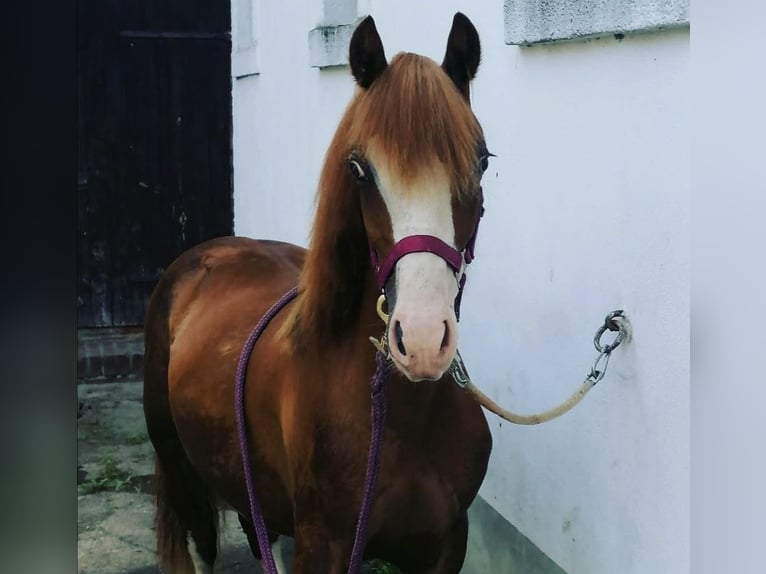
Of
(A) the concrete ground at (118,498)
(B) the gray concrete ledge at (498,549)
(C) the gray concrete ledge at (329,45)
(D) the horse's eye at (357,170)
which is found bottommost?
(A) the concrete ground at (118,498)

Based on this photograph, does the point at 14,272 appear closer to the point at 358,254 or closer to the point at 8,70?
the point at 8,70

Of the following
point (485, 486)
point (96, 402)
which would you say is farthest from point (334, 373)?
point (96, 402)

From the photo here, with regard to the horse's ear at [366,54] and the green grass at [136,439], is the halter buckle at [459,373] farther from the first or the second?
the green grass at [136,439]

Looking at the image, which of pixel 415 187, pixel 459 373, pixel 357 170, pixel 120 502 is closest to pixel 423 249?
pixel 415 187

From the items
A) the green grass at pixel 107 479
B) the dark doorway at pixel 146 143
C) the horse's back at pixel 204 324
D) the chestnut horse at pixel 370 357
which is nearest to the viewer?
the chestnut horse at pixel 370 357

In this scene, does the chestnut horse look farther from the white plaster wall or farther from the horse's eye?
the white plaster wall

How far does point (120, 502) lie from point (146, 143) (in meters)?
3.59

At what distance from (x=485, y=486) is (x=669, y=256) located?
4.96 ft

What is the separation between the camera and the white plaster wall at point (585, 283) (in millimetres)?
2221

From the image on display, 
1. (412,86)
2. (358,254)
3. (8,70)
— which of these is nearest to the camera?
(8,70)

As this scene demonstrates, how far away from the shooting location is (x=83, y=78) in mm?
7832

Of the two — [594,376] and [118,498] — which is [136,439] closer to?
[118,498]

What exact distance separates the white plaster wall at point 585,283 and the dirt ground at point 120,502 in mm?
1211

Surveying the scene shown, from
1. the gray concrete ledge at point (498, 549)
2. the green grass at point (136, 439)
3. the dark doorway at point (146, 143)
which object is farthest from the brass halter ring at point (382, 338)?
the dark doorway at point (146, 143)
